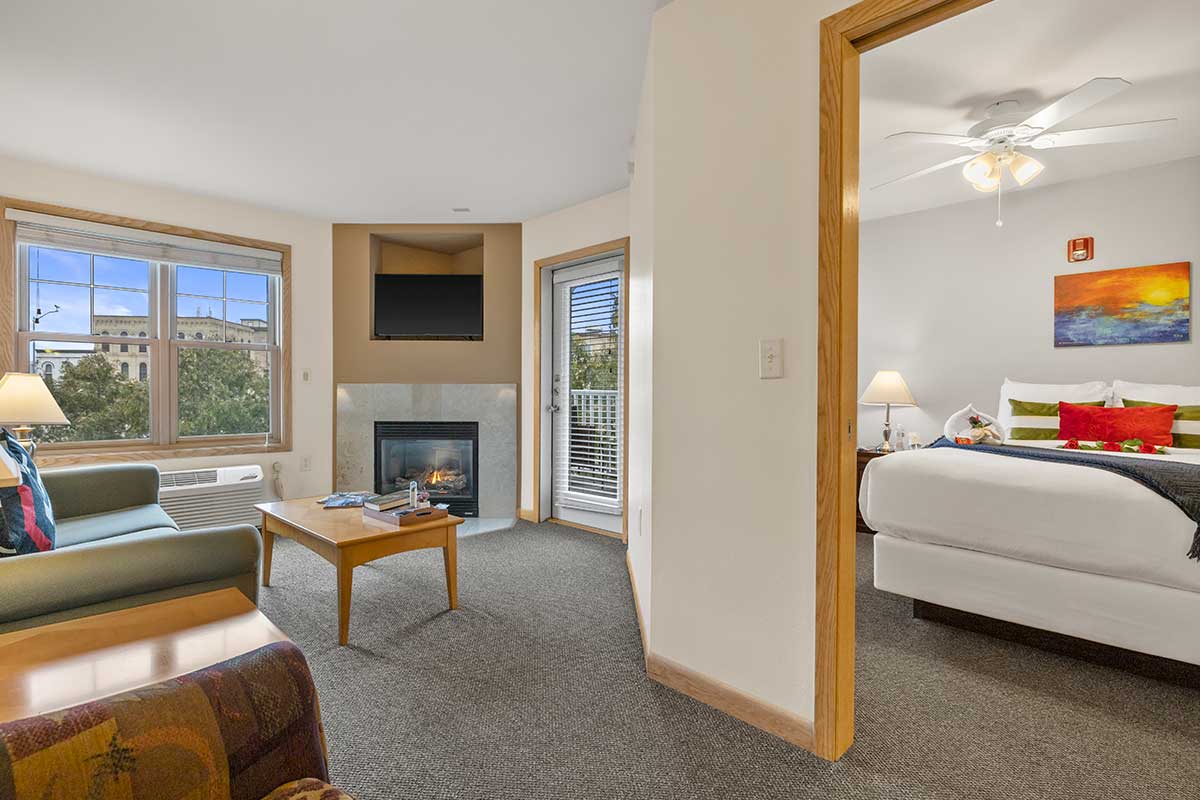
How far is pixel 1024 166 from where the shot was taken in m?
3.04

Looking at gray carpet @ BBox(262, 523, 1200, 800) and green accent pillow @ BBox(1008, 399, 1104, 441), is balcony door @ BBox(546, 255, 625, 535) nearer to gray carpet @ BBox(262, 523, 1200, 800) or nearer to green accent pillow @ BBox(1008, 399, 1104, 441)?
gray carpet @ BBox(262, 523, 1200, 800)

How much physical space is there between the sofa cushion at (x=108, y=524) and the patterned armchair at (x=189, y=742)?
7.58ft

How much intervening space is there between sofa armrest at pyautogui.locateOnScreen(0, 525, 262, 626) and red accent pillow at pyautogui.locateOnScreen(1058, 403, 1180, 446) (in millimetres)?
4389

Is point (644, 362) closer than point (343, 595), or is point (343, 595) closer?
point (343, 595)

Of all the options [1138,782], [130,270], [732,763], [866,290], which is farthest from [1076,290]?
[130,270]

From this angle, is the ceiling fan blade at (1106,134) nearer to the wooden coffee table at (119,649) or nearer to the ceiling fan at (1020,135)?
the ceiling fan at (1020,135)

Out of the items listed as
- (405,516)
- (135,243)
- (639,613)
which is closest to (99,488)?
(405,516)

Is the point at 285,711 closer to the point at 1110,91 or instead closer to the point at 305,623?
the point at 305,623

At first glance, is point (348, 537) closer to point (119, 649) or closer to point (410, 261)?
point (119, 649)

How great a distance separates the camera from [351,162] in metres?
3.45

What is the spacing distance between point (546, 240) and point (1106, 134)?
3.41 m

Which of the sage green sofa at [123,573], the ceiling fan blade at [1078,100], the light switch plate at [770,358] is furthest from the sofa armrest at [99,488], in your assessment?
the ceiling fan blade at [1078,100]

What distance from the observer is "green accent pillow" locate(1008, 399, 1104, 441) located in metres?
3.60

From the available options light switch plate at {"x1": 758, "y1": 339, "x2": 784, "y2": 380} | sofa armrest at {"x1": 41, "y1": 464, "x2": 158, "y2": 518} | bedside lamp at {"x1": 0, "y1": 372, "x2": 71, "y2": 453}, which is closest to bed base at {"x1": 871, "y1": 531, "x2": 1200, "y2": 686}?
light switch plate at {"x1": 758, "y1": 339, "x2": 784, "y2": 380}
